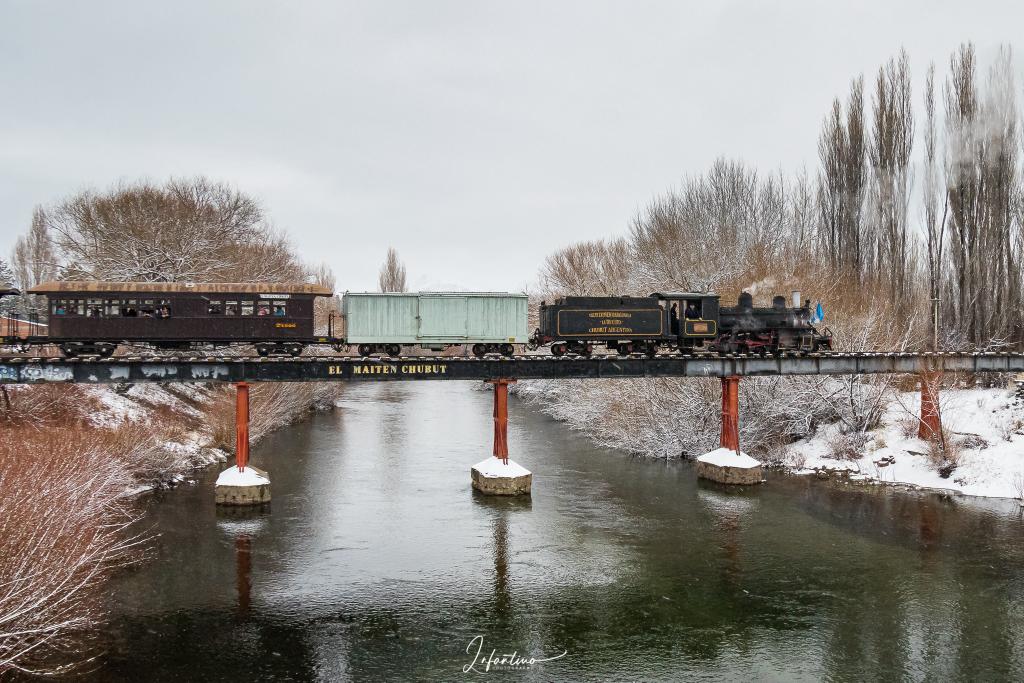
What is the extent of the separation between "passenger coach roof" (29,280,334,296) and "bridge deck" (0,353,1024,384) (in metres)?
2.47

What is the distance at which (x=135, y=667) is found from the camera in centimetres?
1409

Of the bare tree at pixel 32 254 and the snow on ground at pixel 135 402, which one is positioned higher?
the bare tree at pixel 32 254

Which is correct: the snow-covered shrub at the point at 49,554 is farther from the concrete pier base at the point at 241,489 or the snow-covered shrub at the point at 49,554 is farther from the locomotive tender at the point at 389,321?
the locomotive tender at the point at 389,321

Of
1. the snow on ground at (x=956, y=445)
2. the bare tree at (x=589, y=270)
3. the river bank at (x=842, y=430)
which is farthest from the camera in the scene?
the bare tree at (x=589, y=270)

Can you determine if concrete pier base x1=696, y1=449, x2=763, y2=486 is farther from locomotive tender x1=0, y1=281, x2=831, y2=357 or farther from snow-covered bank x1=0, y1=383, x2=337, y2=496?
snow-covered bank x1=0, y1=383, x2=337, y2=496

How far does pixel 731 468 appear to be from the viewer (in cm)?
2981

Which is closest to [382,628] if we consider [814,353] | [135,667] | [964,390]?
[135,667]

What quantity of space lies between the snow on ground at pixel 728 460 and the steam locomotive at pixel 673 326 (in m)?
4.42

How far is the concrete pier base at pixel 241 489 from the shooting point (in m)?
25.6

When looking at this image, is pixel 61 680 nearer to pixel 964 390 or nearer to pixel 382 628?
pixel 382 628

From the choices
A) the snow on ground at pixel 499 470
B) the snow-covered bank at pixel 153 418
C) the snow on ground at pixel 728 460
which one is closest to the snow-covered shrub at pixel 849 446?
the snow on ground at pixel 728 460

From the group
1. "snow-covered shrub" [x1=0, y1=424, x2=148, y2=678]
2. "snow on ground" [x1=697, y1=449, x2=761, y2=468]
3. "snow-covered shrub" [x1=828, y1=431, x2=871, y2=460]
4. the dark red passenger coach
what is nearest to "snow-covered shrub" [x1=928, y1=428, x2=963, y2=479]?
"snow-covered shrub" [x1=828, y1=431, x2=871, y2=460]

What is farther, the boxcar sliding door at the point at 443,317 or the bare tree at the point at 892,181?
the bare tree at the point at 892,181

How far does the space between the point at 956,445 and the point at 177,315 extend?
32020 mm
